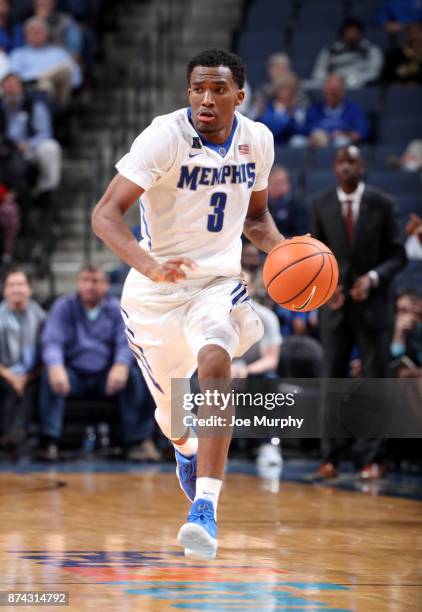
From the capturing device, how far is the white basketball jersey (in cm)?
474

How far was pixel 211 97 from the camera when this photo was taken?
477cm

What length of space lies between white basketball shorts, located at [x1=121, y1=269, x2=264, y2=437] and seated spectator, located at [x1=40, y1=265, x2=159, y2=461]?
4.10m

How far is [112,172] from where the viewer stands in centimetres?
1270

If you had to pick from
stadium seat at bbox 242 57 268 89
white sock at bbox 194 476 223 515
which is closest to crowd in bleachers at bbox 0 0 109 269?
stadium seat at bbox 242 57 268 89

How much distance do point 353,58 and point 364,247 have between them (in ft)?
16.7

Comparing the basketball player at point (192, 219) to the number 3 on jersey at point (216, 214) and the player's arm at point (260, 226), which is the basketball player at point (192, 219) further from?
the player's arm at point (260, 226)

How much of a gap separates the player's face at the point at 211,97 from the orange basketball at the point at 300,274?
558mm

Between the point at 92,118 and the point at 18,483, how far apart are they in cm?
688

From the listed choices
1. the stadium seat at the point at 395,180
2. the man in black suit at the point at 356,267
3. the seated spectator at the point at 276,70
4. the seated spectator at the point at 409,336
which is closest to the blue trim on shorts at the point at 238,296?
the man in black suit at the point at 356,267

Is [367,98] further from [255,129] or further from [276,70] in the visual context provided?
[255,129]

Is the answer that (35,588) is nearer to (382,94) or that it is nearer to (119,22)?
(382,94)

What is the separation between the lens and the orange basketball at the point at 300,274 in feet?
15.8

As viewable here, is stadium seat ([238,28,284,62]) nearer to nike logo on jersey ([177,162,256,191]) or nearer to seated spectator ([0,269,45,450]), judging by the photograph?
seated spectator ([0,269,45,450])

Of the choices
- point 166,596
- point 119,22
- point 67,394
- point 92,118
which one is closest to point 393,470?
point 67,394
